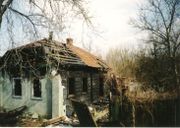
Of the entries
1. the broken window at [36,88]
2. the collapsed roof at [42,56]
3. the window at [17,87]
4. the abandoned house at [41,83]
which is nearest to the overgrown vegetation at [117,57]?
the collapsed roof at [42,56]

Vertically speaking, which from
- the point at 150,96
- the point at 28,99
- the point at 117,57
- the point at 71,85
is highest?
the point at 117,57

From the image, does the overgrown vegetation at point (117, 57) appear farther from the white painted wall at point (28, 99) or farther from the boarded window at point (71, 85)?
the white painted wall at point (28, 99)

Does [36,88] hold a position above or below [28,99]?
above

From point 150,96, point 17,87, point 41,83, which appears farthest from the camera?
point 17,87

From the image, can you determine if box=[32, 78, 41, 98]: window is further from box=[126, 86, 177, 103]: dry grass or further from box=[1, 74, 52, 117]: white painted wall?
box=[126, 86, 177, 103]: dry grass

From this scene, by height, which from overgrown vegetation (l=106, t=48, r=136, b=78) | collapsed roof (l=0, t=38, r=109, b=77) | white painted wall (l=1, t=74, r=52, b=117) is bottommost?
white painted wall (l=1, t=74, r=52, b=117)

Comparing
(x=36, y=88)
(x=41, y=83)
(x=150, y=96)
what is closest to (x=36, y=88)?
(x=36, y=88)

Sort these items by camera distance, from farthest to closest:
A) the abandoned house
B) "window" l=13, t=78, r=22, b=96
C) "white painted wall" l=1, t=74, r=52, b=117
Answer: "window" l=13, t=78, r=22, b=96 < "white painted wall" l=1, t=74, r=52, b=117 < the abandoned house

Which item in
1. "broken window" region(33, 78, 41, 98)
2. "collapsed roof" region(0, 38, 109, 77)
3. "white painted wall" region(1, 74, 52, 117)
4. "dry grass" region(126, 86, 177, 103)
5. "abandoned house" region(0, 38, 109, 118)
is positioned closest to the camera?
"dry grass" region(126, 86, 177, 103)

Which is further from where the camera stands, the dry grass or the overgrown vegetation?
the overgrown vegetation

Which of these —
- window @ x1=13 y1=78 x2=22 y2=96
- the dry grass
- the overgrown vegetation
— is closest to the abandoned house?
window @ x1=13 y1=78 x2=22 y2=96

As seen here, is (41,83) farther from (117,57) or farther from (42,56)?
(117,57)

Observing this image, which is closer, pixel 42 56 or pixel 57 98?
pixel 42 56

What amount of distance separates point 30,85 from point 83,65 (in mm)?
3220
